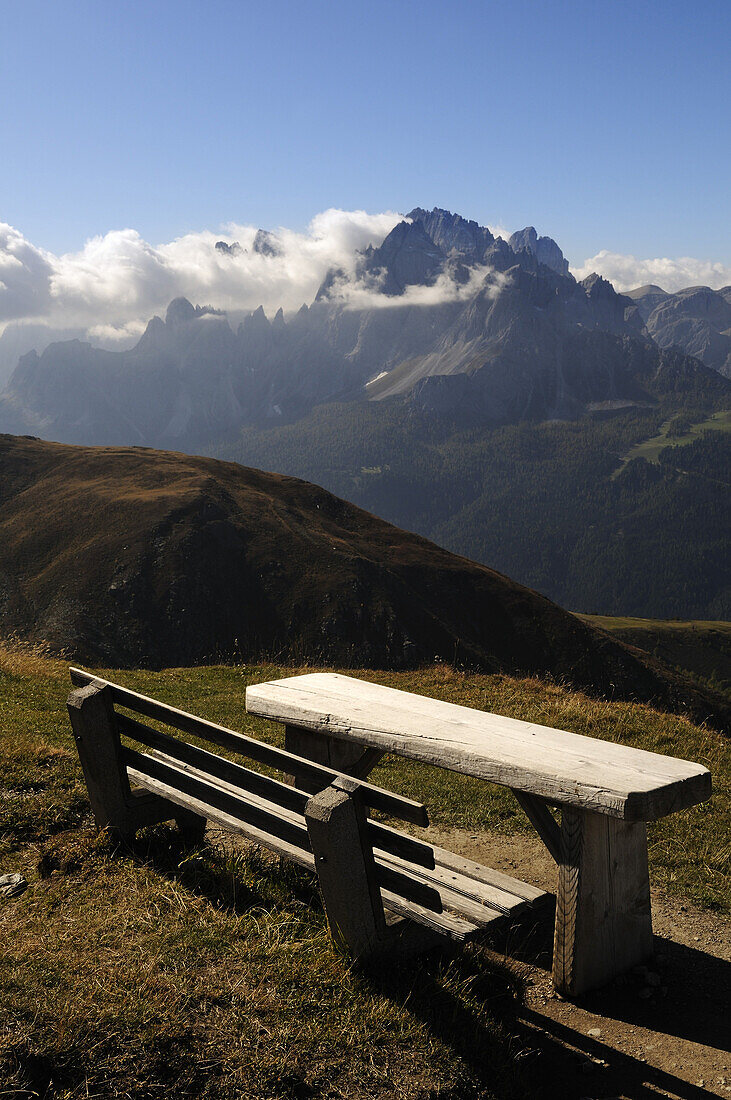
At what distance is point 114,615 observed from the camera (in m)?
71.8

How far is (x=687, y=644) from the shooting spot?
167875 mm

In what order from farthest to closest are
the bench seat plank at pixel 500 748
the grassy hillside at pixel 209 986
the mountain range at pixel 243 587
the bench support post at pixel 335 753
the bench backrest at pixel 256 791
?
the mountain range at pixel 243 587 → the bench support post at pixel 335 753 → the bench seat plank at pixel 500 748 → the bench backrest at pixel 256 791 → the grassy hillside at pixel 209 986

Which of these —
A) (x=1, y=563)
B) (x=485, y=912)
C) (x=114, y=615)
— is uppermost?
(x=485, y=912)

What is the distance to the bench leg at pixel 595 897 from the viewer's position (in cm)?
518

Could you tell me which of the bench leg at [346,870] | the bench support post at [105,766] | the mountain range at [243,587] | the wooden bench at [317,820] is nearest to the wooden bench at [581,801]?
the bench leg at [346,870]

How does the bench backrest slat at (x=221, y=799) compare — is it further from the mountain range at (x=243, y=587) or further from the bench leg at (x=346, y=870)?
the mountain range at (x=243, y=587)

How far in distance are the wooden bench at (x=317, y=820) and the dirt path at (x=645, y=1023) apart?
0.73 metres

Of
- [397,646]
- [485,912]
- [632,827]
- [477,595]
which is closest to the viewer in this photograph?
[485,912]

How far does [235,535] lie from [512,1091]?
283 feet

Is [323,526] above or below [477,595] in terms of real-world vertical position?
above

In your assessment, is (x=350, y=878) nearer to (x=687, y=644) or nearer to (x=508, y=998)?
(x=508, y=998)

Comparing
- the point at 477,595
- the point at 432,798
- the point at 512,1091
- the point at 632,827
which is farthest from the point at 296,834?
the point at 477,595

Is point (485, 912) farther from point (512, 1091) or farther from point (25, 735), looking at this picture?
point (25, 735)

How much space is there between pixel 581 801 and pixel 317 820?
172 cm
